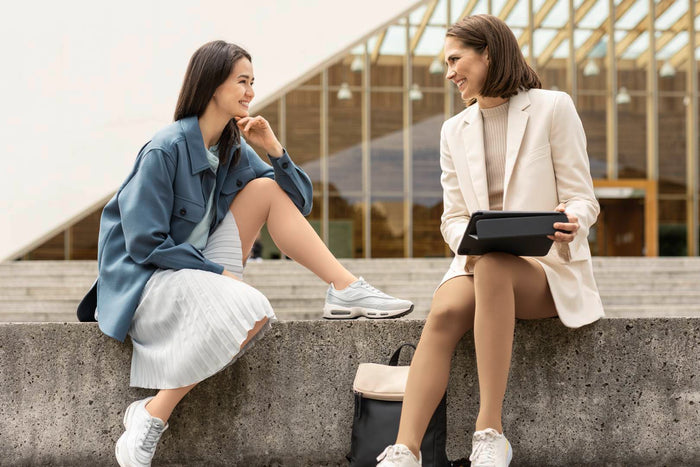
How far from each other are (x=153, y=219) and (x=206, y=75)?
0.61 metres

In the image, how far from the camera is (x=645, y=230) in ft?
59.7

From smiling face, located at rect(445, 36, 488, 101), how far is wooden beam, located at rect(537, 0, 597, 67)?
16474 mm

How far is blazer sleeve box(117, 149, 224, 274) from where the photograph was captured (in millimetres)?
2428

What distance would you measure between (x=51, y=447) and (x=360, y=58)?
15911 millimetres

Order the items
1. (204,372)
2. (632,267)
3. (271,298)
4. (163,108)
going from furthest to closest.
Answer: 1. (163,108)
2. (632,267)
3. (271,298)
4. (204,372)

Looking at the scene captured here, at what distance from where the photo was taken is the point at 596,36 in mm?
18094

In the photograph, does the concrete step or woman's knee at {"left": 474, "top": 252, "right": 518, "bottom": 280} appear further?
the concrete step

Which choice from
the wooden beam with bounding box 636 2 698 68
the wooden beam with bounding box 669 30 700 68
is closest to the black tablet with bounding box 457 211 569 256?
the wooden beam with bounding box 636 2 698 68

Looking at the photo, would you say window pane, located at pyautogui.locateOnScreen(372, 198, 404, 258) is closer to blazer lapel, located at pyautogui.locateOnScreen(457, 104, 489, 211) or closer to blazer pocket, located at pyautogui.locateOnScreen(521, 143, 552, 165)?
blazer lapel, located at pyautogui.locateOnScreen(457, 104, 489, 211)

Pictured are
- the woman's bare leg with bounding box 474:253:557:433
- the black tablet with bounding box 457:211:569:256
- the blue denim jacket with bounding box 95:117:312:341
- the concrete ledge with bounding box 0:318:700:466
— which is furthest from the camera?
the concrete ledge with bounding box 0:318:700:466

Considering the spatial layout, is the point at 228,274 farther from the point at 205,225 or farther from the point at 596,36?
the point at 596,36

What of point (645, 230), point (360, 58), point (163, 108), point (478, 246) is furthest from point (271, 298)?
point (645, 230)

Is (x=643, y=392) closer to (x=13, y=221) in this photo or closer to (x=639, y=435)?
(x=639, y=435)

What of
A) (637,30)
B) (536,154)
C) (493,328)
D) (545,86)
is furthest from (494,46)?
(637,30)
